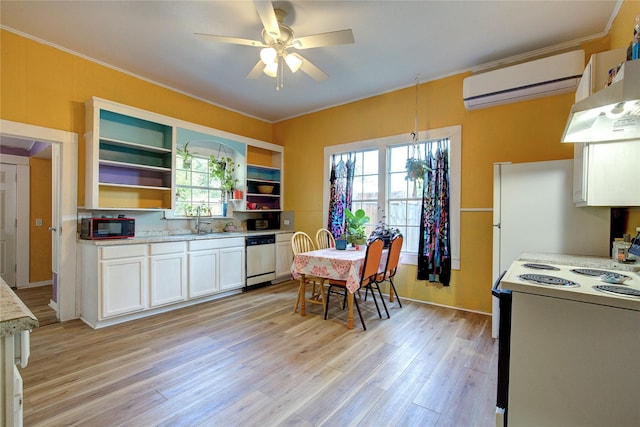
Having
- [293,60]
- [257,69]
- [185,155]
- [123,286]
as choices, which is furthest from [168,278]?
[293,60]

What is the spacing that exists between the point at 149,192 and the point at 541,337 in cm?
426

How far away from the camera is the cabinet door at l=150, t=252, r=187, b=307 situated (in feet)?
11.0

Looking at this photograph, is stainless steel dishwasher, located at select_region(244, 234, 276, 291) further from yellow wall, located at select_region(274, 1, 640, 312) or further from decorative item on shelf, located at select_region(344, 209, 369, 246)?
yellow wall, located at select_region(274, 1, 640, 312)

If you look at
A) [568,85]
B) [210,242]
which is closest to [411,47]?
[568,85]

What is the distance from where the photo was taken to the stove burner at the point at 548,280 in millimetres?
1316

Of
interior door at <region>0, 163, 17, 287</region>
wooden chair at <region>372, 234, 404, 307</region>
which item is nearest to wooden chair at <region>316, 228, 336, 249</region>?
wooden chair at <region>372, 234, 404, 307</region>

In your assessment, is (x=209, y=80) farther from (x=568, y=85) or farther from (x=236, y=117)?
(x=568, y=85)

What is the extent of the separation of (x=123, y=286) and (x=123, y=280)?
6cm

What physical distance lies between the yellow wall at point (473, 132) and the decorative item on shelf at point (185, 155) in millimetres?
2219

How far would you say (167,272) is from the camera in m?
3.46

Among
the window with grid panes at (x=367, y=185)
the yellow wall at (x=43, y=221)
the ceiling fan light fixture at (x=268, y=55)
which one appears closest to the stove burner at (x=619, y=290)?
the ceiling fan light fixture at (x=268, y=55)

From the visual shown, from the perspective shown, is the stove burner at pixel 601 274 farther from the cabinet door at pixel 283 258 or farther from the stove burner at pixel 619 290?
the cabinet door at pixel 283 258

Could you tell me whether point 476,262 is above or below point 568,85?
below

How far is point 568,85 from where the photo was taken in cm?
283
